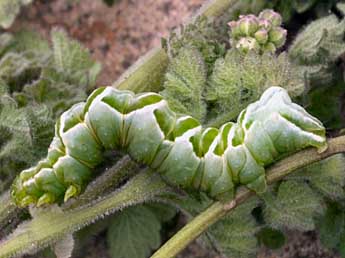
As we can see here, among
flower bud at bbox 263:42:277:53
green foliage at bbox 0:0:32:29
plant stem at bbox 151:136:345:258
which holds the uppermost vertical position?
green foliage at bbox 0:0:32:29

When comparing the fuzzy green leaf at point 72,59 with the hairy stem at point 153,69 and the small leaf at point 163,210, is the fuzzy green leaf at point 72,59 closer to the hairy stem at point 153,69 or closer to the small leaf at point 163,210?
the hairy stem at point 153,69

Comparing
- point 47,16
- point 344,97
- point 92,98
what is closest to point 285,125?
point 92,98

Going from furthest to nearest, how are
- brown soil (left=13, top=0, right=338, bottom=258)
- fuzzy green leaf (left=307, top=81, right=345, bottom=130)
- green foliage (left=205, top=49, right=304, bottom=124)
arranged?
brown soil (left=13, top=0, right=338, bottom=258)
fuzzy green leaf (left=307, top=81, right=345, bottom=130)
green foliage (left=205, top=49, right=304, bottom=124)

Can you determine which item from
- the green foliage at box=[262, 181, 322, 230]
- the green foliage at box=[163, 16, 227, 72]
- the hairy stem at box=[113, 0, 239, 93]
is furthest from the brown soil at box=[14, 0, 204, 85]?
the green foliage at box=[262, 181, 322, 230]

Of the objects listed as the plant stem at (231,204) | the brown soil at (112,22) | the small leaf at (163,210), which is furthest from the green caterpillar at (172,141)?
the brown soil at (112,22)

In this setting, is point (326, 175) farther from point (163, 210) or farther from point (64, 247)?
point (64, 247)

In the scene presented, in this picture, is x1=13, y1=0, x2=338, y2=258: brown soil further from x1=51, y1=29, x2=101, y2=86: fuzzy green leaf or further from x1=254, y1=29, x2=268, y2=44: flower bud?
x1=254, y1=29, x2=268, y2=44: flower bud

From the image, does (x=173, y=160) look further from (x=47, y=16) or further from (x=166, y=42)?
(x=47, y=16)

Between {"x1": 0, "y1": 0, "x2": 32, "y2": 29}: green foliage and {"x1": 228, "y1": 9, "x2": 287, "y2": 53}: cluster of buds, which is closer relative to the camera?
{"x1": 228, "y1": 9, "x2": 287, "y2": 53}: cluster of buds
